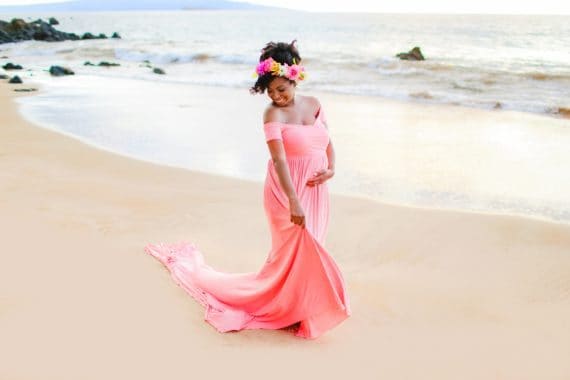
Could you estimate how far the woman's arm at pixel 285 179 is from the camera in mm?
2980

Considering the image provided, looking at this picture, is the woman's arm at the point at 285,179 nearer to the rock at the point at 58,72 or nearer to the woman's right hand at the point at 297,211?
the woman's right hand at the point at 297,211

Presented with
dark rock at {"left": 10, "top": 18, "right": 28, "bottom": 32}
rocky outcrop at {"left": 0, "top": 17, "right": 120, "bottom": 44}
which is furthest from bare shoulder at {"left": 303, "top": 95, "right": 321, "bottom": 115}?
dark rock at {"left": 10, "top": 18, "right": 28, "bottom": 32}

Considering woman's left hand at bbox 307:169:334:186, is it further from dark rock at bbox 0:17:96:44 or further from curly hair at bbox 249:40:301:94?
dark rock at bbox 0:17:96:44

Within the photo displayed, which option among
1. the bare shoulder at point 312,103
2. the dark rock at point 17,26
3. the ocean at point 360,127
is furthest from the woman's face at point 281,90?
the dark rock at point 17,26

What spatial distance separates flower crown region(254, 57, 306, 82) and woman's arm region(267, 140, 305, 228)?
36 cm

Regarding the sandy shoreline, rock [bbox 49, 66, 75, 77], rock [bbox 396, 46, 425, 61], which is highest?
rock [bbox 396, 46, 425, 61]

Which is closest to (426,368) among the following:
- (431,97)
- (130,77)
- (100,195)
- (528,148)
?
(100,195)

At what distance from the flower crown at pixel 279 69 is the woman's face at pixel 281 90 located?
4 cm

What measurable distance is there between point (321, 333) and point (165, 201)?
121 inches

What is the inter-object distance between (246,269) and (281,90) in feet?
5.93

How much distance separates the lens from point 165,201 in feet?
19.1

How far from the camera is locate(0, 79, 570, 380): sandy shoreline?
2.91 m

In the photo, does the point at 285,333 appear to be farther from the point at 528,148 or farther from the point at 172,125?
the point at 172,125

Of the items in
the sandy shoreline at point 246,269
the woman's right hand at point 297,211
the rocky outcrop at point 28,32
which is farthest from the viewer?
the rocky outcrop at point 28,32
